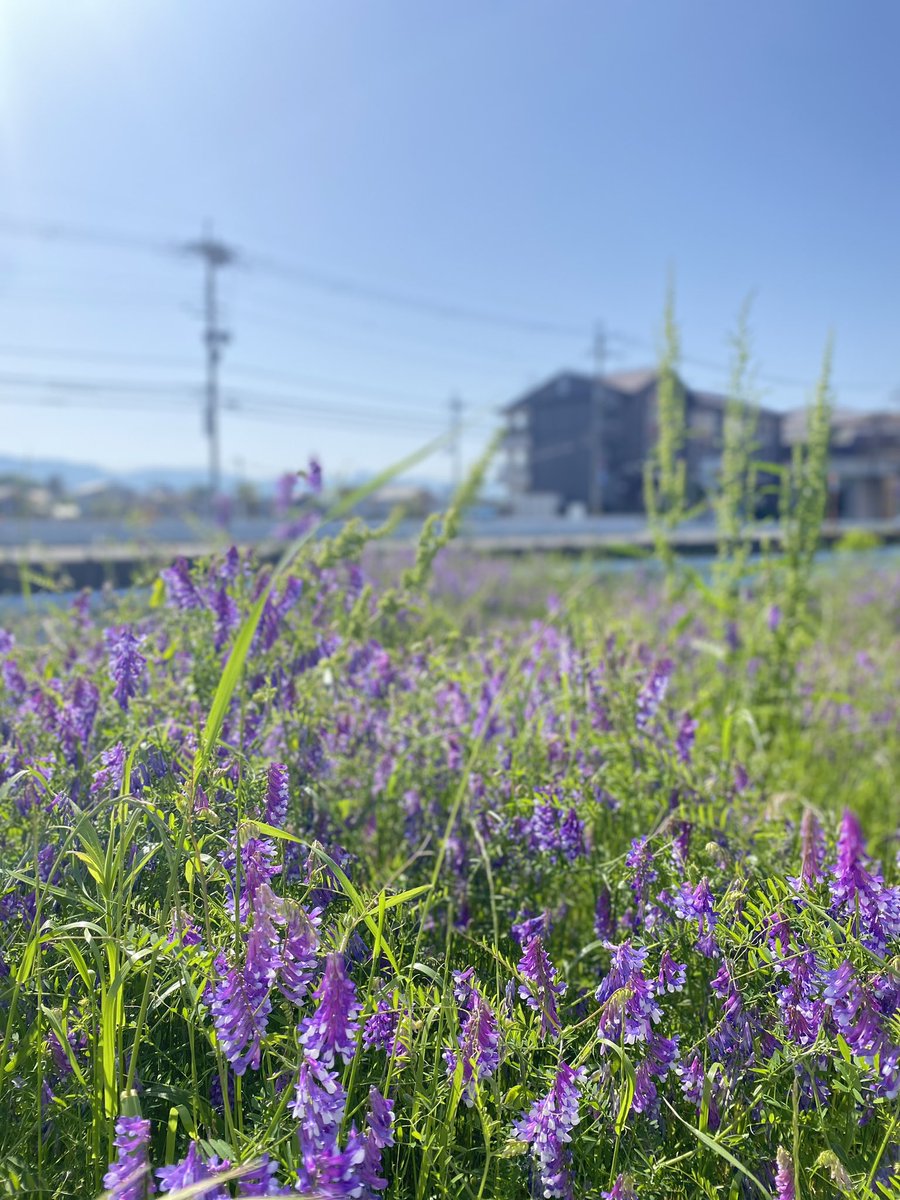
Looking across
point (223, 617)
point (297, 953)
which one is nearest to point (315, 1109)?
point (297, 953)

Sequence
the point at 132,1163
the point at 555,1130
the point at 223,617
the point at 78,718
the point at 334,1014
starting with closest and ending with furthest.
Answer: the point at 132,1163
the point at 334,1014
the point at 555,1130
the point at 78,718
the point at 223,617

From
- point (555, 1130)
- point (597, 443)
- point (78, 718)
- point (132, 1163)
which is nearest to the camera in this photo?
point (132, 1163)

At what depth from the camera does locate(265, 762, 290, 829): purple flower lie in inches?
56.0

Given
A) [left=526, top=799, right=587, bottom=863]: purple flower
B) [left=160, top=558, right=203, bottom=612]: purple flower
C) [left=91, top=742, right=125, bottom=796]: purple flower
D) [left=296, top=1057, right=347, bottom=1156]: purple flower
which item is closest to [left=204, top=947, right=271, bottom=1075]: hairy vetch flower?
[left=296, top=1057, right=347, bottom=1156]: purple flower

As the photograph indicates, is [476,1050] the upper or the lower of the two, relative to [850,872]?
lower

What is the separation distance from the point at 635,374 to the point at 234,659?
193 ft

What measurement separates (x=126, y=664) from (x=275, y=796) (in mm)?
Answer: 512

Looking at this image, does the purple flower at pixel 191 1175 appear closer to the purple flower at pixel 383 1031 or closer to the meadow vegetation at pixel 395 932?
the meadow vegetation at pixel 395 932

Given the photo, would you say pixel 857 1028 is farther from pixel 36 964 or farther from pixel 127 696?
pixel 127 696

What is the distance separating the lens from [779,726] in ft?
12.1

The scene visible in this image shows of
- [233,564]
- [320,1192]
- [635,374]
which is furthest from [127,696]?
[635,374]

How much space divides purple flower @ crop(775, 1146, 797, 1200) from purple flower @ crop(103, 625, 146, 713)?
4.44ft

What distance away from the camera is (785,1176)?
1.07m

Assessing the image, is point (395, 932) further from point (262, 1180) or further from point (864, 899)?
point (864, 899)
